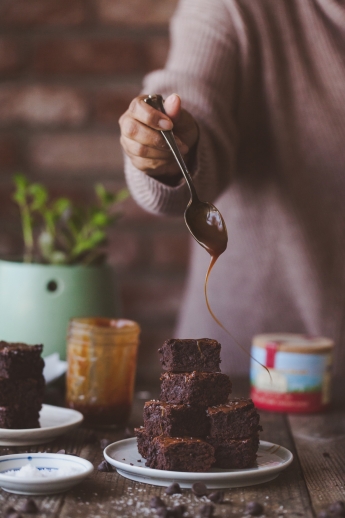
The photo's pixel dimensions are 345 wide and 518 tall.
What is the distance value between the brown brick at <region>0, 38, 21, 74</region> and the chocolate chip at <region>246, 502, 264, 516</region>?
5.81 feet

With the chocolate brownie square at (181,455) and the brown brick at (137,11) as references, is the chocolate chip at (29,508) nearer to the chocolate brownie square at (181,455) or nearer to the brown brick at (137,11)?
the chocolate brownie square at (181,455)

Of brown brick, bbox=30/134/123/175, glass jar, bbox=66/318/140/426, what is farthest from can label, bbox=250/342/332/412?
brown brick, bbox=30/134/123/175

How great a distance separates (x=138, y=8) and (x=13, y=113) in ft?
1.71

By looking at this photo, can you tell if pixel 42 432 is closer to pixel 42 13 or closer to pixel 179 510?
pixel 179 510

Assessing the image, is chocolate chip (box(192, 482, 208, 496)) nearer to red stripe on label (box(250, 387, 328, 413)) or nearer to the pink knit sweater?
red stripe on label (box(250, 387, 328, 413))

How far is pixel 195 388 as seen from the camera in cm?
85

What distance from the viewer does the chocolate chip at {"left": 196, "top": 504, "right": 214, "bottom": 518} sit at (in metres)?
0.68

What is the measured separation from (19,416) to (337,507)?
470mm

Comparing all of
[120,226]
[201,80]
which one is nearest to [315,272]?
[201,80]

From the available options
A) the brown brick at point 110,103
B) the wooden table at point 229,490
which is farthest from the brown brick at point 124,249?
the wooden table at point 229,490

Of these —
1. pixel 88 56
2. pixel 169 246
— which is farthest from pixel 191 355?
pixel 88 56

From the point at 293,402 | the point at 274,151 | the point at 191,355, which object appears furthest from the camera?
the point at 274,151

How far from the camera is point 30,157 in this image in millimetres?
2141

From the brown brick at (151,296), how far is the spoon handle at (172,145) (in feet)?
3.83
